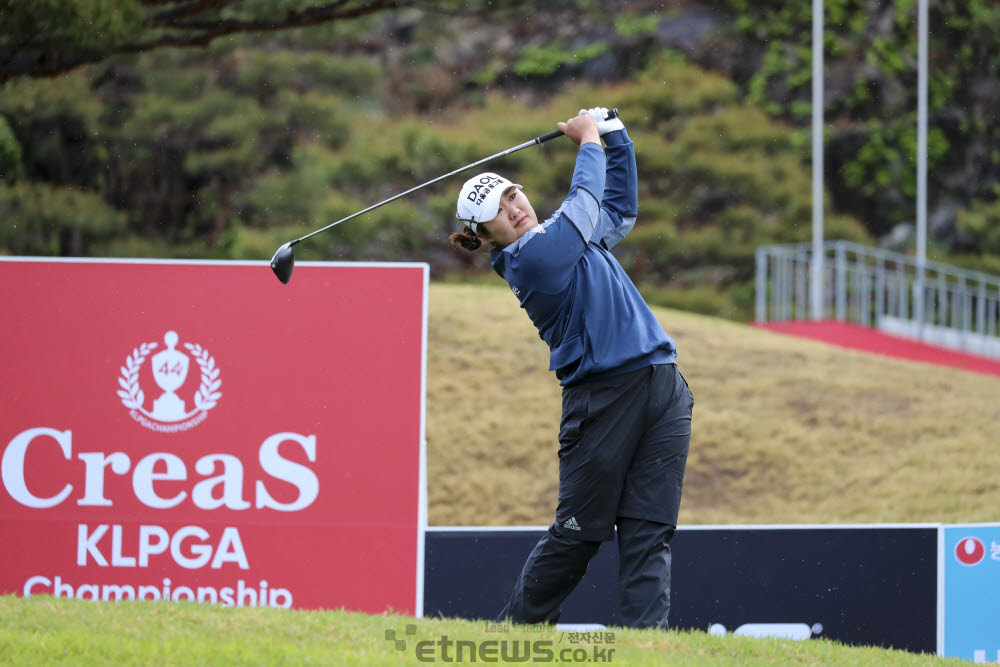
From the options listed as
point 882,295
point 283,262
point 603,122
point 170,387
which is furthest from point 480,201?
point 882,295

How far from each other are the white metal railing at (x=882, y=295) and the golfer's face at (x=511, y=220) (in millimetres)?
10097

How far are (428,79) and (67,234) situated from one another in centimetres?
695

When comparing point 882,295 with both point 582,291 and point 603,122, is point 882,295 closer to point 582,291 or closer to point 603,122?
point 603,122

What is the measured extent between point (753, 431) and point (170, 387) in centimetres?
494

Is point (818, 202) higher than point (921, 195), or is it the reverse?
point (921, 195)

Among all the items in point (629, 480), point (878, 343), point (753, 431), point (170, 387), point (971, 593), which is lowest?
point (971, 593)

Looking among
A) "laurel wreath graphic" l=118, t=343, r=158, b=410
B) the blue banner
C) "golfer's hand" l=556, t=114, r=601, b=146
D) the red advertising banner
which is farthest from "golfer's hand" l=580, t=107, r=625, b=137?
the blue banner

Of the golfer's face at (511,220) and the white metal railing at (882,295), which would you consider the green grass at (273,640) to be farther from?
the white metal railing at (882,295)

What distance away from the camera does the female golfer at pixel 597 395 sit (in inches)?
145

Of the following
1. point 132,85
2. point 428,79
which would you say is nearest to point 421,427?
point 132,85

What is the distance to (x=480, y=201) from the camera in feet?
12.1

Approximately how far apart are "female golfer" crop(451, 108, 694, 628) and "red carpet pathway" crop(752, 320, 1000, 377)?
29.5 ft

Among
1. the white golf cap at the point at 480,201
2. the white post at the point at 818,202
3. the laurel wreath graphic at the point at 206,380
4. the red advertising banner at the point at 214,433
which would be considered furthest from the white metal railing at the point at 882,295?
the white golf cap at the point at 480,201

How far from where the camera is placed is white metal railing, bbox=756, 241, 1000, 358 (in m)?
14.7
